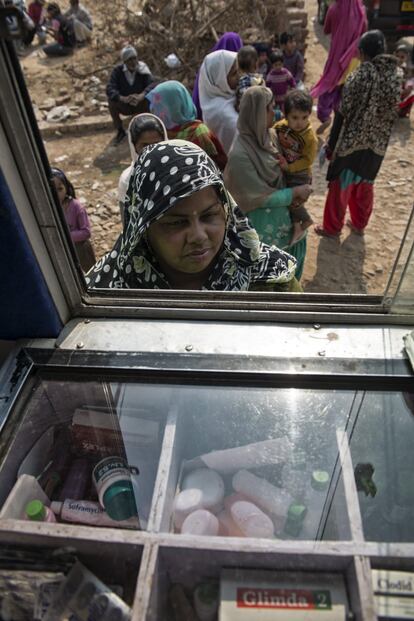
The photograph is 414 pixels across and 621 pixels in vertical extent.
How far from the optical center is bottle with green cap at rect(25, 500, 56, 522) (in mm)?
938

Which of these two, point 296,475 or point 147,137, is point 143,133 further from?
point 296,475

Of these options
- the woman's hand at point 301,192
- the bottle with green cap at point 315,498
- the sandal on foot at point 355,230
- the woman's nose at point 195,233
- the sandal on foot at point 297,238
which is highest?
the woman's nose at point 195,233

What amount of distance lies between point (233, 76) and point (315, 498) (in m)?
4.00

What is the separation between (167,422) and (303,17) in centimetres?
924

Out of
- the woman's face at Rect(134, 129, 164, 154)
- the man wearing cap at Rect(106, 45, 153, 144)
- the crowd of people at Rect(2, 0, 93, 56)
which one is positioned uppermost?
the crowd of people at Rect(2, 0, 93, 56)

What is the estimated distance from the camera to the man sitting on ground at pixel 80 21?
954cm

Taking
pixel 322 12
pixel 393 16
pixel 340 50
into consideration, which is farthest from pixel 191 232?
pixel 322 12

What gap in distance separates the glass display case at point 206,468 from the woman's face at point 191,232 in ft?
1.59

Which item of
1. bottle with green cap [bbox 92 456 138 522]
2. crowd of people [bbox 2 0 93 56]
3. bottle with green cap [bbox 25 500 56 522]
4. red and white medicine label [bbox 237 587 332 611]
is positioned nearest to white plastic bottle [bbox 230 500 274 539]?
red and white medicine label [bbox 237 587 332 611]

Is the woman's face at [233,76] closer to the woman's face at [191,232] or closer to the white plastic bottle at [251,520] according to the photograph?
the woman's face at [191,232]

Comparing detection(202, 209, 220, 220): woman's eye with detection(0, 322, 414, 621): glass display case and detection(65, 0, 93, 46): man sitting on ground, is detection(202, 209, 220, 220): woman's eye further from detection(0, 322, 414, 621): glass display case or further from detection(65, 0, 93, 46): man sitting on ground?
detection(65, 0, 93, 46): man sitting on ground

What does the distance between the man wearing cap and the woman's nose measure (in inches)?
227

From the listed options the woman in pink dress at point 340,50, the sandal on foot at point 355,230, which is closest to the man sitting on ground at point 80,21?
the woman in pink dress at point 340,50

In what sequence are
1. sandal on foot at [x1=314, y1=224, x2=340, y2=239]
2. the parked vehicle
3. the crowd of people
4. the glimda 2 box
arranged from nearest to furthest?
the glimda 2 box, sandal on foot at [x1=314, y1=224, x2=340, y2=239], the parked vehicle, the crowd of people
